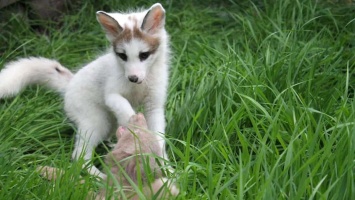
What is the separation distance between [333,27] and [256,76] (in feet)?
5.07

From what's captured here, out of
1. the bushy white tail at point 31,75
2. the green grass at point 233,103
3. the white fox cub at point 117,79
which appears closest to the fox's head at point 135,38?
→ the white fox cub at point 117,79

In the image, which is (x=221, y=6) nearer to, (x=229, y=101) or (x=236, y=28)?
(x=236, y=28)

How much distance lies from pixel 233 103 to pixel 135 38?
713 mm

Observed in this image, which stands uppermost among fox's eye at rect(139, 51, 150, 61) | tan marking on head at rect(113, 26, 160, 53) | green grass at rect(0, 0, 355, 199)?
tan marking on head at rect(113, 26, 160, 53)

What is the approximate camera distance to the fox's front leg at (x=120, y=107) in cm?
462

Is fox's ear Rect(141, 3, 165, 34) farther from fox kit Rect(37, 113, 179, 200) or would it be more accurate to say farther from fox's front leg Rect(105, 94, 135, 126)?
fox kit Rect(37, 113, 179, 200)

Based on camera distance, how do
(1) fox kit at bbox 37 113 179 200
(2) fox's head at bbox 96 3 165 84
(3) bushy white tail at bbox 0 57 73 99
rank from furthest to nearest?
(3) bushy white tail at bbox 0 57 73 99 → (2) fox's head at bbox 96 3 165 84 → (1) fox kit at bbox 37 113 179 200

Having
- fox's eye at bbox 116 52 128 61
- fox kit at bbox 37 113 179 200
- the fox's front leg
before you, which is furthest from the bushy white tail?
fox kit at bbox 37 113 179 200

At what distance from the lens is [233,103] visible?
4695mm

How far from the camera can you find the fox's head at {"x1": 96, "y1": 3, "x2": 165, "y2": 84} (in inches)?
180

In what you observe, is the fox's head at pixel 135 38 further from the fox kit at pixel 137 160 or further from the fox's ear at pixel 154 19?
the fox kit at pixel 137 160

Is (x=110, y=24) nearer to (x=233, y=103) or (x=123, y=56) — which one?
(x=123, y=56)

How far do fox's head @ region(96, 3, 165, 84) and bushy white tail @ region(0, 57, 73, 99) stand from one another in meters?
0.72

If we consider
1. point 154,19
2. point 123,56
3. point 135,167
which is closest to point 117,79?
point 123,56
